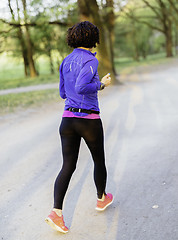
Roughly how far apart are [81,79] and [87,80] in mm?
54

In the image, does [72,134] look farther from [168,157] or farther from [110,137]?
[110,137]

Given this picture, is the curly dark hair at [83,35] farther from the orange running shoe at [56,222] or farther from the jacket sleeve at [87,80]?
the orange running shoe at [56,222]

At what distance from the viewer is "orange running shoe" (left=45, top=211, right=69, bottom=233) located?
10.7ft

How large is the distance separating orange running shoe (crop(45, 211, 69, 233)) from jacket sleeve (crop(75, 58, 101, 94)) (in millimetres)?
1217

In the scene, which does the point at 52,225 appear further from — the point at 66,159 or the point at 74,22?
the point at 74,22

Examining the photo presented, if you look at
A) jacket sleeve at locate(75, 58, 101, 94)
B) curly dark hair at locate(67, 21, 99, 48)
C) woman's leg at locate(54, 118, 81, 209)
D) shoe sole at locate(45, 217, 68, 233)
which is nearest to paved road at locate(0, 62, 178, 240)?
shoe sole at locate(45, 217, 68, 233)

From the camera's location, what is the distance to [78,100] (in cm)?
319

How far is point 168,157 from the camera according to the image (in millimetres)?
5137

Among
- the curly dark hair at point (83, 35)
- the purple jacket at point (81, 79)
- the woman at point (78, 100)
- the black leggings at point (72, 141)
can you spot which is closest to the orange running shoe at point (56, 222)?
the woman at point (78, 100)

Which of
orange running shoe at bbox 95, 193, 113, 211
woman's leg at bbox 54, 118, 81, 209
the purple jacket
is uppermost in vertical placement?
the purple jacket

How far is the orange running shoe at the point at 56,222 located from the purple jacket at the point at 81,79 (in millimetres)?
1057

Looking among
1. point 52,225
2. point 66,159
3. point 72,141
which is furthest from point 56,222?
point 72,141

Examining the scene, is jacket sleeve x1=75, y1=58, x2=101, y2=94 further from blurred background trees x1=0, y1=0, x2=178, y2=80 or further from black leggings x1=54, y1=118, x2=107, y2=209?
blurred background trees x1=0, y1=0, x2=178, y2=80

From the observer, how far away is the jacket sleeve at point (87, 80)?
3.05m
